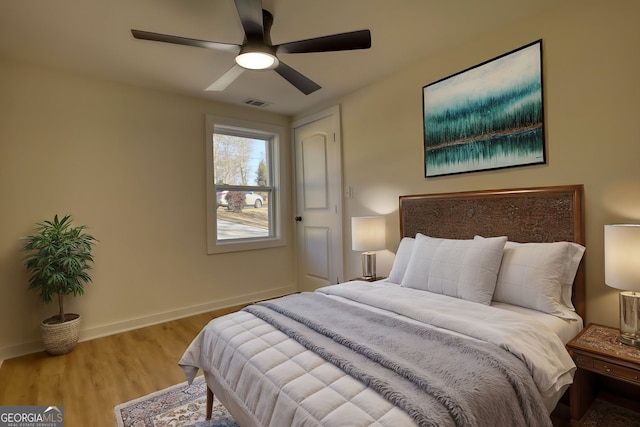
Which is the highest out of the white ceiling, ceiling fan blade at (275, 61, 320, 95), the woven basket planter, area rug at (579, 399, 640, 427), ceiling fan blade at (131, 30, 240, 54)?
the white ceiling

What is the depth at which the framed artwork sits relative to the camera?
2178 millimetres

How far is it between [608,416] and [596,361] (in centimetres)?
51

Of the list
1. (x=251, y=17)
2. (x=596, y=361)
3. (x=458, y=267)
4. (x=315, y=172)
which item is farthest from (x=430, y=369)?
(x=315, y=172)

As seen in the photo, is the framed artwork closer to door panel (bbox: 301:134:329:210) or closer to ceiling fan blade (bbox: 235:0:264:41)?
door panel (bbox: 301:134:329:210)

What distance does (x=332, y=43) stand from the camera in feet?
5.98

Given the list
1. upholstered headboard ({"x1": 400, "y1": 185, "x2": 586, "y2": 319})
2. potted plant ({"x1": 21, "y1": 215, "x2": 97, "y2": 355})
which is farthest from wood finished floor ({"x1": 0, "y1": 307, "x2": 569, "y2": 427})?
upholstered headboard ({"x1": 400, "y1": 185, "x2": 586, "y2": 319})

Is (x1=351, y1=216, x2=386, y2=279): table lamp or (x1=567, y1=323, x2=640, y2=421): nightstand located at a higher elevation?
(x1=351, y1=216, x2=386, y2=279): table lamp

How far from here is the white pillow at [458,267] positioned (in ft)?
6.44

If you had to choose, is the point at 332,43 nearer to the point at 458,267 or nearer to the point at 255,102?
the point at 458,267

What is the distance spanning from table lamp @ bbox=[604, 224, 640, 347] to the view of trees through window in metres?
3.52

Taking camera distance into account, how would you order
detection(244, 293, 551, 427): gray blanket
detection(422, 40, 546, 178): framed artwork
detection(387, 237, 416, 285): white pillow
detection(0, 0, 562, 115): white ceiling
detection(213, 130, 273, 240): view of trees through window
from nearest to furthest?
detection(244, 293, 551, 427): gray blanket
detection(0, 0, 562, 115): white ceiling
detection(422, 40, 546, 178): framed artwork
detection(387, 237, 416, 285): white pillow
detection(213, 130, 273, 240): view of trees through window

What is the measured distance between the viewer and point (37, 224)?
2793 mm

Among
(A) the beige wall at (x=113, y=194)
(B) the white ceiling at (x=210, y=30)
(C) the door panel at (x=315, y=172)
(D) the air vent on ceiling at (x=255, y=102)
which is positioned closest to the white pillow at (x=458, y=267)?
(B) the white ceiling at (x=210, y=30)

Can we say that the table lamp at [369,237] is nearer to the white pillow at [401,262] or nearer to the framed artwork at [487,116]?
the white pillow at [401,262]
